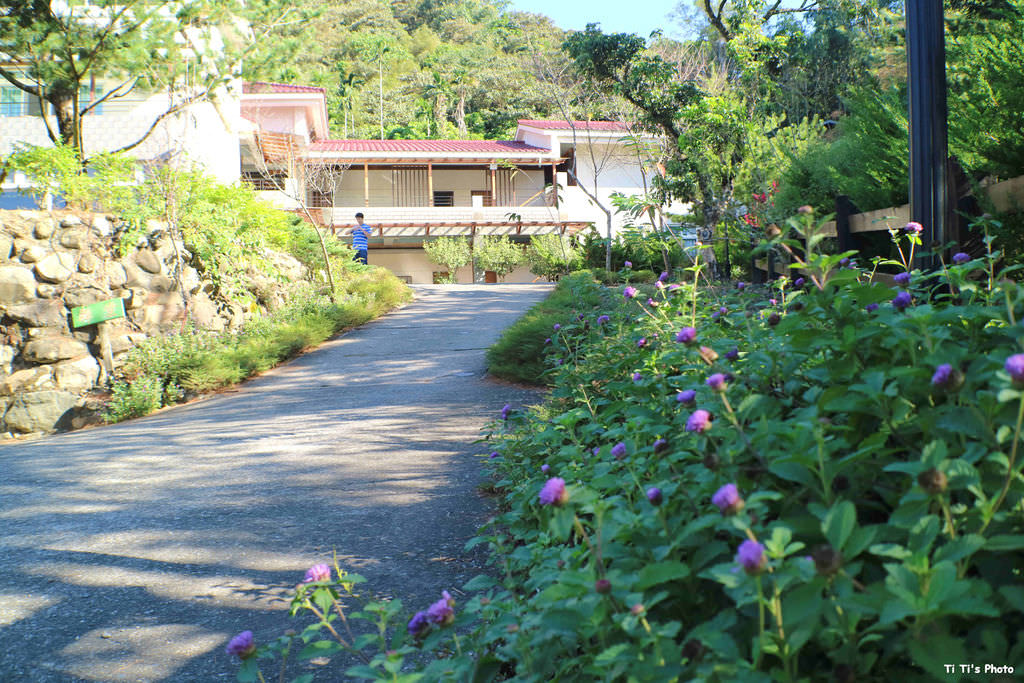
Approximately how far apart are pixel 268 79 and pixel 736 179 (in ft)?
26.4

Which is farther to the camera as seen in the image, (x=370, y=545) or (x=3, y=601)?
(x=370, y=545)

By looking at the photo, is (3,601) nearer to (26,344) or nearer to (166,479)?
(166,479)

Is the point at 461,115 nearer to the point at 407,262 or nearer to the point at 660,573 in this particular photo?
the point at 407,262

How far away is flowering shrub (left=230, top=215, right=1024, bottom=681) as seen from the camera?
47.5 inches

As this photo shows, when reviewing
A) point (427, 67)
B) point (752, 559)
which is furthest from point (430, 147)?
point (752, 559)

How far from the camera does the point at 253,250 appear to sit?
12219 mm

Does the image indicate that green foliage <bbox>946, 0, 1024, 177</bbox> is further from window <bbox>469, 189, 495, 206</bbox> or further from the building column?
window <bbox>469, 189, 495, 206</bbox>

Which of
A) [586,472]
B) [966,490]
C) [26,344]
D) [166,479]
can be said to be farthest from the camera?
[26,344]

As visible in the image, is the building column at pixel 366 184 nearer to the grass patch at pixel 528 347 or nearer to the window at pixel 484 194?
the window at pixel 484 194

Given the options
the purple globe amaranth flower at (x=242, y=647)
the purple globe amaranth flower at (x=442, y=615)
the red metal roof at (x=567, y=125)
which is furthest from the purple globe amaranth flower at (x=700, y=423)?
the red metal roof at (x=567, y=125)

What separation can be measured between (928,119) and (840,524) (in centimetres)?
269

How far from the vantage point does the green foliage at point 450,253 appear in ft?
87.5

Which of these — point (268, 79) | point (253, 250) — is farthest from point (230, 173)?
point (253, 250)

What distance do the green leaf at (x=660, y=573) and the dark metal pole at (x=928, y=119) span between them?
2487 mm
